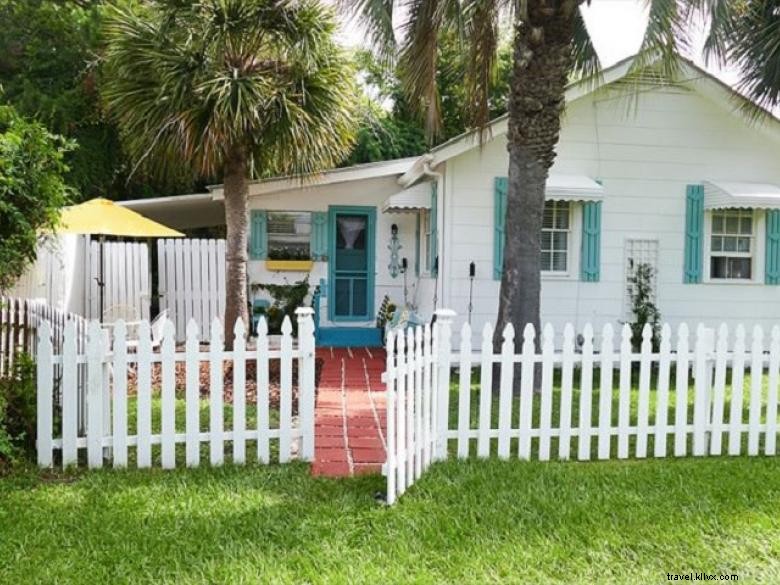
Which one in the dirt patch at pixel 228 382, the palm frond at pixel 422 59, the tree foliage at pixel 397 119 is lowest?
the dirt patch at pixel 228 382

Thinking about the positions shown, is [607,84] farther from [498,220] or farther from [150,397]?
[150,397]

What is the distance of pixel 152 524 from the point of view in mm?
3725

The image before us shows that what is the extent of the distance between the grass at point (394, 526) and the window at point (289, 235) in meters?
7.64

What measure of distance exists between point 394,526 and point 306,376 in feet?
4.69

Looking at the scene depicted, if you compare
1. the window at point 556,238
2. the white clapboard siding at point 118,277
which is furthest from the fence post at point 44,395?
the window at point 556,238

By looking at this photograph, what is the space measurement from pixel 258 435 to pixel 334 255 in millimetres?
7623

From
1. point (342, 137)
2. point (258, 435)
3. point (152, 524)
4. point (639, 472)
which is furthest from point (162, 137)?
point (639, 472)

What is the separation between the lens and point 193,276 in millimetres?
12234

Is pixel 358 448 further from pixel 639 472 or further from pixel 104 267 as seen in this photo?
pixel 104 267

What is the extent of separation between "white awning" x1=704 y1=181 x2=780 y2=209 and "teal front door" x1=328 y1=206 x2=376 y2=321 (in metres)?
5.71

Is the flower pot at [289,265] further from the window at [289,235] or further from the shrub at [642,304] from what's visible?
the shrub at [642,304]

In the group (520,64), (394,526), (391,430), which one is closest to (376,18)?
(520,64)

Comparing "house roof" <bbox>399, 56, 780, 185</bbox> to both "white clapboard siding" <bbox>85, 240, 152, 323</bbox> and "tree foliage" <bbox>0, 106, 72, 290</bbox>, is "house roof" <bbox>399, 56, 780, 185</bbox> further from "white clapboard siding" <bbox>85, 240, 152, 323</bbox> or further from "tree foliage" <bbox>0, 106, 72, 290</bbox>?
"tree foliage" <bbox>0, 106, 72, 290</bbox>

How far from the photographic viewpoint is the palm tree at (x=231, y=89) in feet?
27.6
